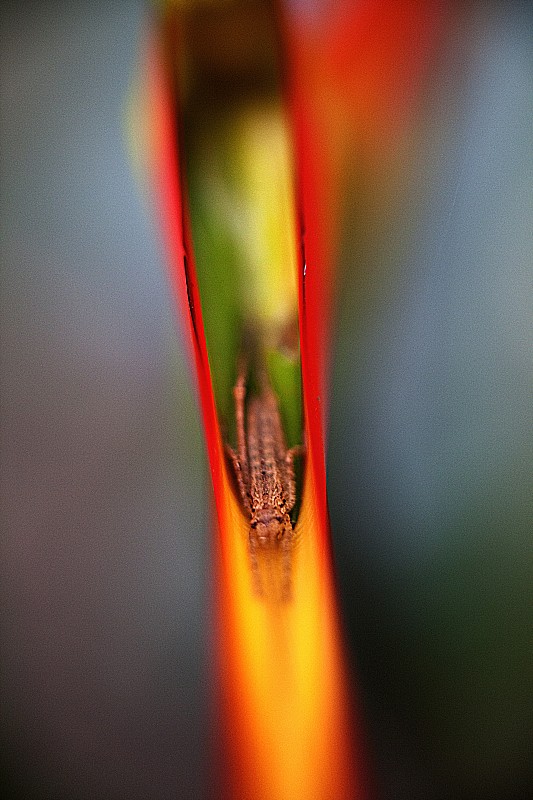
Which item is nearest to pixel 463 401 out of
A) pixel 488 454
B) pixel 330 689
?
pixel 488 454

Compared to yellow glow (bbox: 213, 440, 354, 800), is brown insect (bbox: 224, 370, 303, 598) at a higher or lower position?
higher

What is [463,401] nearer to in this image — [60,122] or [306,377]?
[306,377]

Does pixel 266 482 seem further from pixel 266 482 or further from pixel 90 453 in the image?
pixel 90 453

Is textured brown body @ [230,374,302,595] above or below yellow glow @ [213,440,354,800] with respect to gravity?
above

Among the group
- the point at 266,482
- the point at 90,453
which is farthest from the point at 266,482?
the point at 90,453

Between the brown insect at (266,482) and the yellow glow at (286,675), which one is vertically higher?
the brown insect at (266,482)
